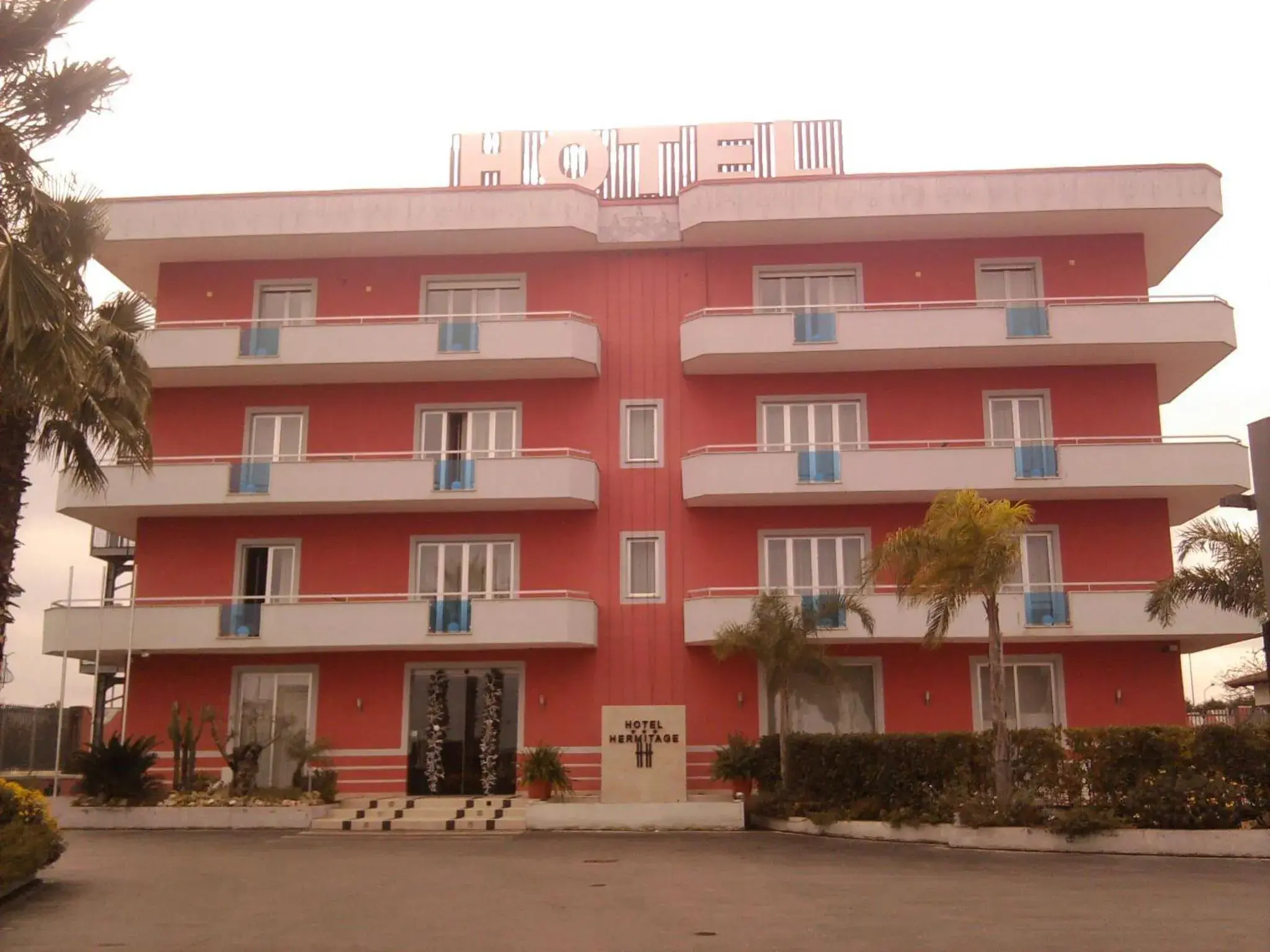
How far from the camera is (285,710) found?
29609 millimetres

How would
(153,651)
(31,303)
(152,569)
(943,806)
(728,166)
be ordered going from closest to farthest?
(31,303) → (943,806) → (153,651) → (152,569) → (728,166)

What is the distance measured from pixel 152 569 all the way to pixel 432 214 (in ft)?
35.8

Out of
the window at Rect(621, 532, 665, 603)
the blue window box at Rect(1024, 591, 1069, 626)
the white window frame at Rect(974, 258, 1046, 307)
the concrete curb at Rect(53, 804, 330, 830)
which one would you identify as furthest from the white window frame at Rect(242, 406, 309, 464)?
the blue window box at Rect(1024, 591, 1069, 626)

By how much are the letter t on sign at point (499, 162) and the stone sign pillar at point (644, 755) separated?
50.8 ft

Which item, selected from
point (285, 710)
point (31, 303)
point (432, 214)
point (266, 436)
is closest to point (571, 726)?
→ point (285, 710)

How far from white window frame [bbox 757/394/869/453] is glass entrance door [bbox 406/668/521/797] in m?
8.41

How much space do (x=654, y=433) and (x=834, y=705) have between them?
772 cm

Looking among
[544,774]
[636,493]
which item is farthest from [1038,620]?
[544,774]

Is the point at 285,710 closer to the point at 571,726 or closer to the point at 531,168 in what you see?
the point at 571,726

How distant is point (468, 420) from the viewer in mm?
31000

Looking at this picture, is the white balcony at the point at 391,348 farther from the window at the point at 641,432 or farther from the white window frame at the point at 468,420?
the window at the point at 641,432

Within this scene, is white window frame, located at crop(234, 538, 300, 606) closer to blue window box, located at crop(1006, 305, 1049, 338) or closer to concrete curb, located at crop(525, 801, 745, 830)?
concrete curb, located at crop(525, 801, 745, 830)

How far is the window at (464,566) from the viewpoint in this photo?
29.9 m

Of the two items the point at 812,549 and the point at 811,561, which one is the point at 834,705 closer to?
the point at 811,561
